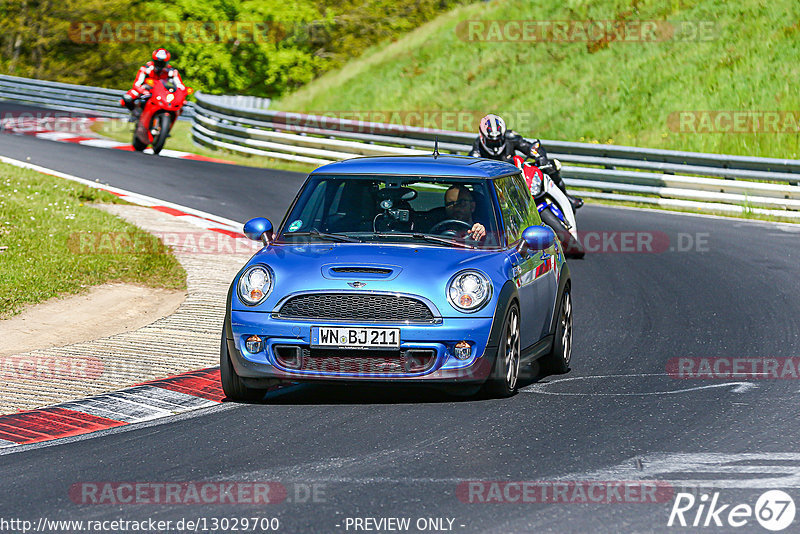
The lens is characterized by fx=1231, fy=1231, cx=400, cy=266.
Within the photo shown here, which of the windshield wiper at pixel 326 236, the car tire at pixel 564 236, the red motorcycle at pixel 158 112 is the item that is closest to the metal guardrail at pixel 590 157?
the red motorcycle at pixel 158 112

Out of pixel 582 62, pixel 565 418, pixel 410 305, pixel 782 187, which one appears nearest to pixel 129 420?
pixel 410 305

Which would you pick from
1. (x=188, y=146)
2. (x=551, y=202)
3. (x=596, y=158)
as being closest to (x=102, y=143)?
(x=188, y=146)

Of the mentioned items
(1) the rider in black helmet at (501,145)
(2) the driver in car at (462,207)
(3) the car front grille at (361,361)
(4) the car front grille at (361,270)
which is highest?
(1) the rider in black helmet at (501,145)

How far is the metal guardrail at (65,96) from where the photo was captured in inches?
1454

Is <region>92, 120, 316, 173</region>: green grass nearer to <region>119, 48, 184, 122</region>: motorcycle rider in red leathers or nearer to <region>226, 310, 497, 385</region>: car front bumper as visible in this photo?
<region>119, 48, 184, 122</region>: motorcycle rider in red leathers

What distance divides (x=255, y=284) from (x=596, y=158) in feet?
51.1

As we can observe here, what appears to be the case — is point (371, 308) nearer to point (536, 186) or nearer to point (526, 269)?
point (526, 269)

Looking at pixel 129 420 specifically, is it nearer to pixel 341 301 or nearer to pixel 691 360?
pixel 341 301

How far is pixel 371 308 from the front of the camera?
24.1 feet

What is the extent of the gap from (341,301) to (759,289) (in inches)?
261

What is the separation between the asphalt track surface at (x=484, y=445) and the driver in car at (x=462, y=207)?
1.12m

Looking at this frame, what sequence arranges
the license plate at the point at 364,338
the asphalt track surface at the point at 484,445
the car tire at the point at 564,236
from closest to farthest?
the asphalt track surface at the point at 484,445
the license plate at the point at 364,338
the car tire at the point at 564,236

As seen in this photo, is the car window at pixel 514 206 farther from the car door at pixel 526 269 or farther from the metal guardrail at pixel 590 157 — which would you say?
the metal guardrail at pixel 590 157

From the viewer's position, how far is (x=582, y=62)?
33.9m
